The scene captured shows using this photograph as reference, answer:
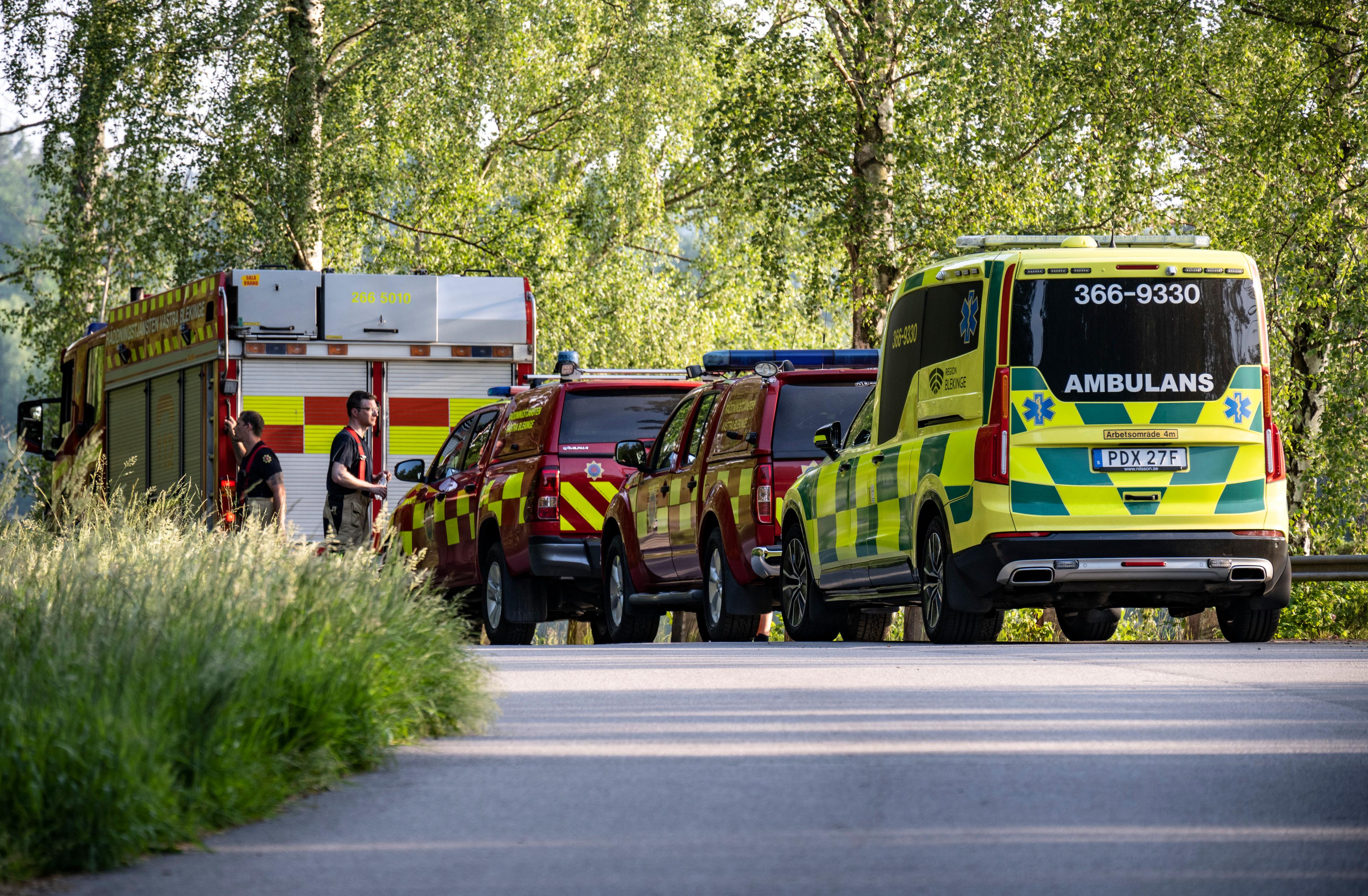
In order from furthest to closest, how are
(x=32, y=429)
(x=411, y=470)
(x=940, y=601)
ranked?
(x=32, y=429), (x=411, y=470), (x=940, y=601)

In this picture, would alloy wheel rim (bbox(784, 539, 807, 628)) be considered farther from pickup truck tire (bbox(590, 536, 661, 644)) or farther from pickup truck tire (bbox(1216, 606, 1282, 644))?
pickup truck tire (bbox(1216, 606, 1282, 644))

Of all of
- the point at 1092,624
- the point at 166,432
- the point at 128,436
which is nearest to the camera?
the point at 1092,624

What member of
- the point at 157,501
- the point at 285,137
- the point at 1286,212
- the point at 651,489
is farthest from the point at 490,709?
the point at 285,137

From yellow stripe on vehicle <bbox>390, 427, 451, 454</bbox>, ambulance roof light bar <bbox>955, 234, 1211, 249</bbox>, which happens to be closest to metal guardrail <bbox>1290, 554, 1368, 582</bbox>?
ambulance roof light bar <bbox>955, 234, 1211, 249</bbox>

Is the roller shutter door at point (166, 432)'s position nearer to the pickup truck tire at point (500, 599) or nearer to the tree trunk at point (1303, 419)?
the pickup truck tire at point (500, 599)

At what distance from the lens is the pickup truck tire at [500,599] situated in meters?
15.7

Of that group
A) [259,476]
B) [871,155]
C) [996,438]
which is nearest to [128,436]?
[259,476]

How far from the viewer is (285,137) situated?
30094 mm

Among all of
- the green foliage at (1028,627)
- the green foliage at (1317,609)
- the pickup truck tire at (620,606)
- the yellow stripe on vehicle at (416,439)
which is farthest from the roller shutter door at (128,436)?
the green foliage at (1317,609)

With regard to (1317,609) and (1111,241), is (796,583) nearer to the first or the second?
(1111,241)

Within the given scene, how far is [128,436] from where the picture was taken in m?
21.5

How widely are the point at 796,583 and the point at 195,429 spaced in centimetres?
748

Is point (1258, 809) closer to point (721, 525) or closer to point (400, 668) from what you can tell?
point (400, 668)

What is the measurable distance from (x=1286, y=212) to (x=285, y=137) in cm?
1424
